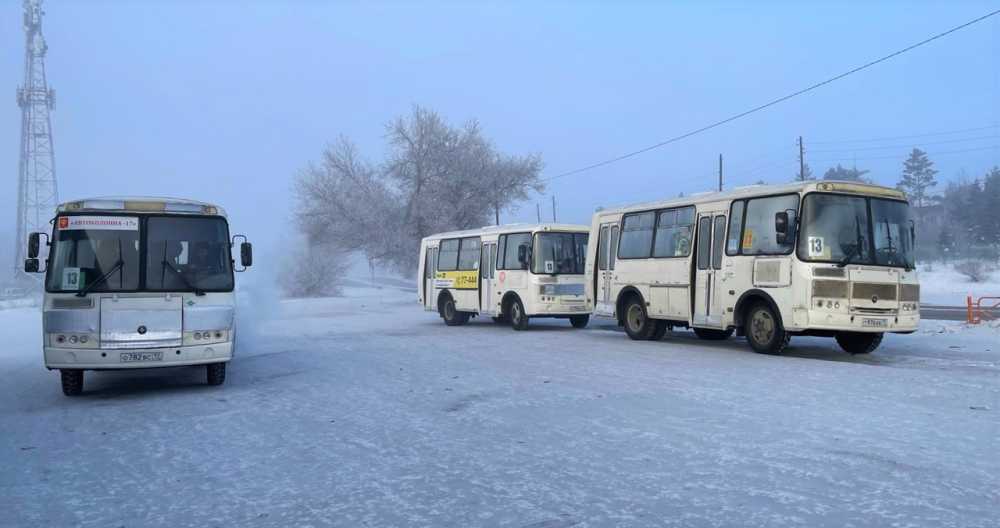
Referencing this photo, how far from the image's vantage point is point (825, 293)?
548 inches

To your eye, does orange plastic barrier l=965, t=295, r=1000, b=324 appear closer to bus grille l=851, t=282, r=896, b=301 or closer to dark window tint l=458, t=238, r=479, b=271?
bus grille l=851, t=282, r=896, b=301

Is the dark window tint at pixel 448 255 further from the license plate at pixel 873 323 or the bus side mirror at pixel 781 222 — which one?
the license plate at pixel 873 323

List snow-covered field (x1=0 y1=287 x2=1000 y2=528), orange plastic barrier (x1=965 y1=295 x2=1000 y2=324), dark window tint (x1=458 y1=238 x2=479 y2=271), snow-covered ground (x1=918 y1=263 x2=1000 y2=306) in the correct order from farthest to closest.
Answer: snow-covered ground (x1=918 y1=263 x2=1000 y2=306) → dark window tint (x1=458 y1=238 x2=479 y2=271) → orange plastic barrier (x1=965 y1=295 x2=1000 y2=324) → snow-covered field (x1=0 y1=287 x2=1000 y2=528)

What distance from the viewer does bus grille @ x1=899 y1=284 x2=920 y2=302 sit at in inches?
565

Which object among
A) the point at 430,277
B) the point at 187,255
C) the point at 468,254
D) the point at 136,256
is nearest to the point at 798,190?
the point at 187,255

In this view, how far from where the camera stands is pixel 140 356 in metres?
11.1

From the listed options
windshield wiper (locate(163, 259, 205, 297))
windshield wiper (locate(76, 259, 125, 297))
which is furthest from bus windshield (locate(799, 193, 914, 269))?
windshield wiper (locate(76, 259, 125, 297))

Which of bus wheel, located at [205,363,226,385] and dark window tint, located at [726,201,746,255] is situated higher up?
dark window tint, located at [726,201,746,255]

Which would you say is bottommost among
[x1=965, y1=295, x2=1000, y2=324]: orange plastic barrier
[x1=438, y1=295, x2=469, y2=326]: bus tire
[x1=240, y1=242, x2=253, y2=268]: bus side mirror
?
[x1=438, y1=295, x2=469, y2=326]: bus tire

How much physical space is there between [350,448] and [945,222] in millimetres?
103776

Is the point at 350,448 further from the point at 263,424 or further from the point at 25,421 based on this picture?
the point at 25,421

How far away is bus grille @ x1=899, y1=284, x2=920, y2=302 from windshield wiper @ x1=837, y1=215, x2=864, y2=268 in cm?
102

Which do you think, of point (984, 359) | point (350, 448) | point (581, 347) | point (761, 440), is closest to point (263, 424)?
point (350, 448)

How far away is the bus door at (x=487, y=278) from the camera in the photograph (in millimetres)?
23875
